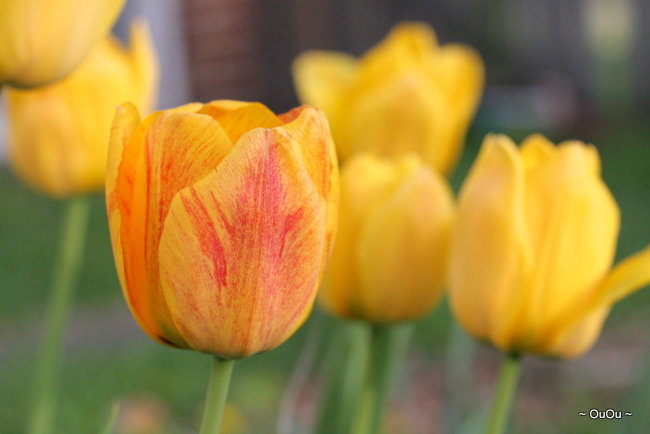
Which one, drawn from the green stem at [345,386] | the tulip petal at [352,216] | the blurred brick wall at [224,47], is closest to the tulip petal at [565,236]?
the tulip petal at [352,216]

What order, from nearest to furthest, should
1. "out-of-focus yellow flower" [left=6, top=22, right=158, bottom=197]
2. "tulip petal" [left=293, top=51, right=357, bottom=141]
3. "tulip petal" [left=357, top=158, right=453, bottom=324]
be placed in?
"tulip petal" [left=357, top=158, right=453, bottom=324] < "out-of-focus yellow flower" [left=6, top=22, right=158, bottom=197] < "tulip petal" [left=293, top=51, right=357, bottom=141]

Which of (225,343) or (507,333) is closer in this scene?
(225,343)

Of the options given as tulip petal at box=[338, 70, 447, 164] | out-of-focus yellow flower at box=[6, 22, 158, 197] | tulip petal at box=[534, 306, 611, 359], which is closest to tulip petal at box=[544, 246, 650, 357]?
tulip petal at box=[534, 306, 611, 359]

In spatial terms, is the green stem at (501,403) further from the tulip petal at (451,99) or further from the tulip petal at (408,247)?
the tulip petal at (451,99)

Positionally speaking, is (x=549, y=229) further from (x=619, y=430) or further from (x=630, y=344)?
(x=630, y=344)

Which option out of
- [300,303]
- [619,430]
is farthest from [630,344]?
[300,303]

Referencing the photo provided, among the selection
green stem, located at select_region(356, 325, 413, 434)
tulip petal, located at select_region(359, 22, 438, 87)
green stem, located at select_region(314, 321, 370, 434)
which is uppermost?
tulip petal, located at select_region(359, 22, 438, 87)

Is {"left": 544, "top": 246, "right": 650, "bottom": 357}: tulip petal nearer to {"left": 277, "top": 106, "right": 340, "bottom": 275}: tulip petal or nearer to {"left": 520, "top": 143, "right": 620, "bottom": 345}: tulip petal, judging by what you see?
{"left": 520, "top": 143, "right": 620, "bottom": 345}: tulip petal
